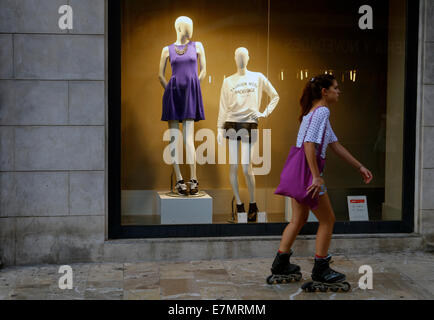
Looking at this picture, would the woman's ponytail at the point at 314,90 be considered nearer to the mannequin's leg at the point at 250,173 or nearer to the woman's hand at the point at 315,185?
the woman's hand at the point at 315,185

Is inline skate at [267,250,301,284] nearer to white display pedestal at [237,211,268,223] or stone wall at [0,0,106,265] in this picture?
white display pedestal at [237,211,268,223]

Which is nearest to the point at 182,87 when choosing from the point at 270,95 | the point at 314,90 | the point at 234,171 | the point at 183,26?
the point at 183,26

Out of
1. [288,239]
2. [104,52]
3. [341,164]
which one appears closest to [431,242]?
[341,164]

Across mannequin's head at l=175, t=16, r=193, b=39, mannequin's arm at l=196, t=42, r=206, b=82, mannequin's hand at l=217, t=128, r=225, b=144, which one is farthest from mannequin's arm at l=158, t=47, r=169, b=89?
mannequin's hand at l=217, t=128, r=225, b=144

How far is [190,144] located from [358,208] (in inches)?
83.5

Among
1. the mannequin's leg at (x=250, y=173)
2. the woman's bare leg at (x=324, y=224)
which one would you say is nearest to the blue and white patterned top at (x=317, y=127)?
the woman's bare leg at (x=324, y=224)

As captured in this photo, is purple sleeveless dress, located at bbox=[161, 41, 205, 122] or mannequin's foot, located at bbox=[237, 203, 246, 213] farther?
mannequin's foot, located at bbox=[237, 203, 246, 213]

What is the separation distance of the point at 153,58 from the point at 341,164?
260 centimetres

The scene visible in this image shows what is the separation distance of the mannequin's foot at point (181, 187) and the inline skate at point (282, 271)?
1.80m

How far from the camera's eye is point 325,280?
215 inches

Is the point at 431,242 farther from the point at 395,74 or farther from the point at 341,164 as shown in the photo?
the point at 395,74

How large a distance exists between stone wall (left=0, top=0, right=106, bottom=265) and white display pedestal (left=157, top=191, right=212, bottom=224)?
0.71 meters

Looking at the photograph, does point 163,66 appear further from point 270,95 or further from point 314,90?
point 314,90

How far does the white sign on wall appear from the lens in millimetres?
7316
